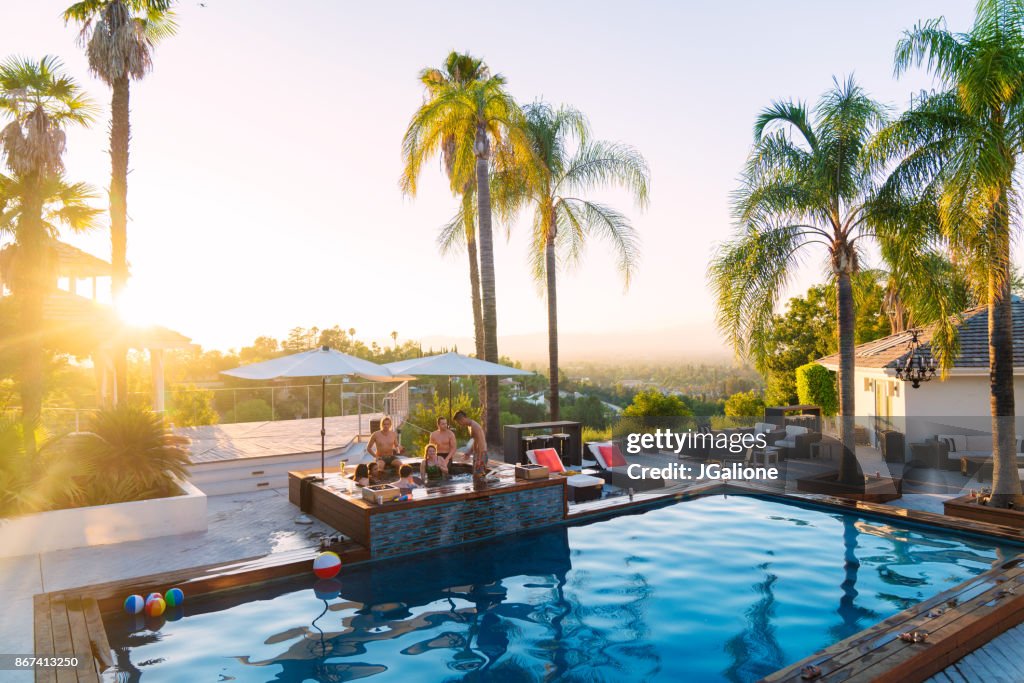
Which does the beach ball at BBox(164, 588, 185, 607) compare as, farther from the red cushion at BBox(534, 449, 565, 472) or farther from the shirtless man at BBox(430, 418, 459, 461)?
the red cushion at BBox(534, 449, 565, 472)

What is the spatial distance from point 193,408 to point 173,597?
16125 mm

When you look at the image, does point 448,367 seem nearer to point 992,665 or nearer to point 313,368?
point 313,368

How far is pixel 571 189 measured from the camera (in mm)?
17172

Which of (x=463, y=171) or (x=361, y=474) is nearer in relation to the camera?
(x=361, y=474)

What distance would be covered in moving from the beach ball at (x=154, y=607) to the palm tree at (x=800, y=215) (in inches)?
399

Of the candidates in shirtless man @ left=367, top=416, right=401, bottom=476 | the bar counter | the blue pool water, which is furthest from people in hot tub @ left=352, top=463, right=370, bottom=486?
the blue pool water

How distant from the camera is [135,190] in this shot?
1244 centimetres

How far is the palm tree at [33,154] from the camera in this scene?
12.5 m

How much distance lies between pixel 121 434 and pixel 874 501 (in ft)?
39.6

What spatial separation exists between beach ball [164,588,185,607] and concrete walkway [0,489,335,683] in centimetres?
74

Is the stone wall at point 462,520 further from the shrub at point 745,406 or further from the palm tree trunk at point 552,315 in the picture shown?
the shrub at point 745,406

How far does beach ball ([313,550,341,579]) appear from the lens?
6961 mm

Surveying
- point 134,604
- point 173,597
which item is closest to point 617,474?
point 173,597

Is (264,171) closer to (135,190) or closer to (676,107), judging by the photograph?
(135,190)
